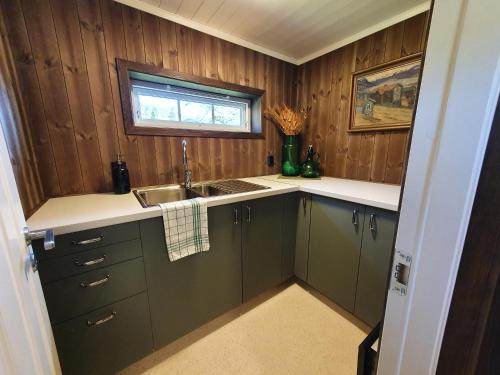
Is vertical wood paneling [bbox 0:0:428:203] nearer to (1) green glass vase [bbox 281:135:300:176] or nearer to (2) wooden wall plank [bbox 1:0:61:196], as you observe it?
(2) wooden wall plank [bbox 1:0:61:196]

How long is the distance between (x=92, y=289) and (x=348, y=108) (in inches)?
85.4

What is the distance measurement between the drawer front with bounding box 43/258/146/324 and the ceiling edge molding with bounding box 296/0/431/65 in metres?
2.25

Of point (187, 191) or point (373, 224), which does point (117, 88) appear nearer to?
point (187, 191)

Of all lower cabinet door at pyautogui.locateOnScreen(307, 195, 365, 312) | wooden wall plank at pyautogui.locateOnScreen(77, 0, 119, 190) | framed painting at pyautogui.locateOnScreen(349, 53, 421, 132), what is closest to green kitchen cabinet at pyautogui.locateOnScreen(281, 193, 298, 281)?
lower cabinet door at pyautogui.locateOnScreen(307, 195, 365, 312)

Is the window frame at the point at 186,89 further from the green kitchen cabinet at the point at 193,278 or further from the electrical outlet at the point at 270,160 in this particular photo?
the green kitchen cabinet at the point at 193,278

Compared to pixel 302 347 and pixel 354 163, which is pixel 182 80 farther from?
pixel 302 347

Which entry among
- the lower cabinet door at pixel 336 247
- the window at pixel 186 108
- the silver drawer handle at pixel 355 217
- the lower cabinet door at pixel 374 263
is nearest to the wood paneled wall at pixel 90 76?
the window at pixel 186 108

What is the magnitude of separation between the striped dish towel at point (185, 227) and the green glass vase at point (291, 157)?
115 cm

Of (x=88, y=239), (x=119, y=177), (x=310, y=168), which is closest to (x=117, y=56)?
(x=119, y=177)

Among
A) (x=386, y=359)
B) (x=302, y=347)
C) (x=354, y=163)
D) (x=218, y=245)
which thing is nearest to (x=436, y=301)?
(x=386, y=359)

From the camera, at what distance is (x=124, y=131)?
4.63ft

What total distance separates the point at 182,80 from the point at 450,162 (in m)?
1.67

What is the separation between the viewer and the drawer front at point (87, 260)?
83 centimetres

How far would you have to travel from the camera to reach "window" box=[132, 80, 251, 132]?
1.57m
